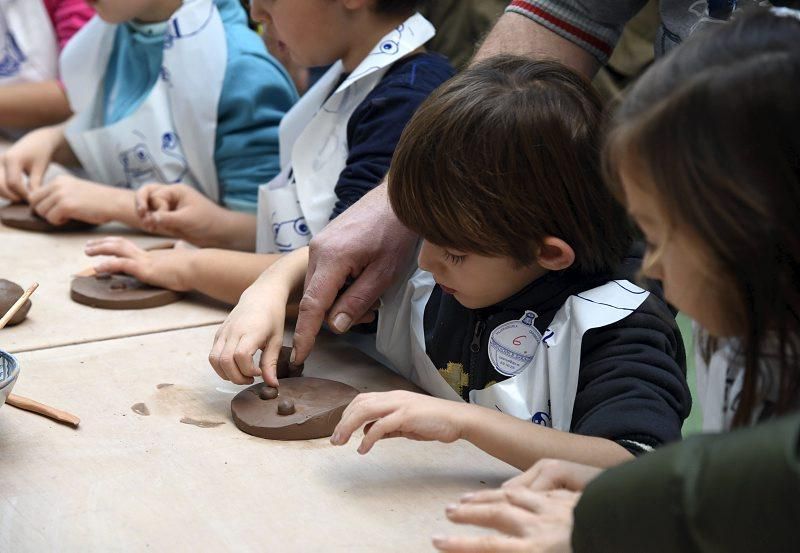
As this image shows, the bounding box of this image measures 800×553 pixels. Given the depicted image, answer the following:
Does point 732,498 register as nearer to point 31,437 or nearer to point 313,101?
point 31,437

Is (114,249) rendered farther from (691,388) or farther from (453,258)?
(691,388)

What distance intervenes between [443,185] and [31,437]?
0.54 meters

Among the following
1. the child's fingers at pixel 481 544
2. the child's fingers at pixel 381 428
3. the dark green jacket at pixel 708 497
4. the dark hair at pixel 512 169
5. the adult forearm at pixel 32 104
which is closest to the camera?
the dark green jacket at pixel 708 497

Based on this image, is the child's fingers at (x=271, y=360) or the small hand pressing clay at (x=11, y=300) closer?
the child's fingers at (x=271, y=360)

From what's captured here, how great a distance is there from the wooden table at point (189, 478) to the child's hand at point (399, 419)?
0.05 m

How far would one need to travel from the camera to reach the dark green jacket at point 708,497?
2.16 feet

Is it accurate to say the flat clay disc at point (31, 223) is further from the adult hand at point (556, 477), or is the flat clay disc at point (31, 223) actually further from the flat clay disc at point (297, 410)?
the adult hand at point (556, 477)

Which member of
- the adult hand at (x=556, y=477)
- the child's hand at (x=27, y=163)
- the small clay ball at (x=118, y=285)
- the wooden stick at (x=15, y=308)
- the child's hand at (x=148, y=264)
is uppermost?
the adult hand at (x=556, y=477)

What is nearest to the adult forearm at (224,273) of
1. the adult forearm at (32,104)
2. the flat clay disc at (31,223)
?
the flat clay disc at (31,223)

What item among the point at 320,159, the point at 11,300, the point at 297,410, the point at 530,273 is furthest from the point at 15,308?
the point at 530,273

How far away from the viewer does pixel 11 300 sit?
1442 millimetres

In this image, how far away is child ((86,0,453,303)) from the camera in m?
1.57

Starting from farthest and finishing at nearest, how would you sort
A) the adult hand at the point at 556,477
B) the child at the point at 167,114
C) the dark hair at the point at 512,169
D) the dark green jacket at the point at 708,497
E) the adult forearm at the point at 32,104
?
1. the adult forearm at the point at 32,104
2. the child at the point at 167,114
3. the dark hair at the point at 512,169
4. the adult hand at the point at 556,477
5. the dark green jacket at the point at 708,497

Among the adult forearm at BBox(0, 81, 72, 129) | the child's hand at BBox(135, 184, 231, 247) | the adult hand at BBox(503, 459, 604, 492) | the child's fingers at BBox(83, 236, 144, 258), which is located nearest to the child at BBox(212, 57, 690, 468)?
the adult hand at BBox(503, 459, 604, 492)
